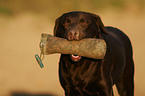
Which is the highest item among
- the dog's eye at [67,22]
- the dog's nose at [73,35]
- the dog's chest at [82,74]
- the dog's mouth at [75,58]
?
the dog's eye at [67,22]

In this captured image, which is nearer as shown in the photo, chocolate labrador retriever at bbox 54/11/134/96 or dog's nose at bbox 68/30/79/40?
dog's nose at bbox 68/30/79/40

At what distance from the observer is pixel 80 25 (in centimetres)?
495

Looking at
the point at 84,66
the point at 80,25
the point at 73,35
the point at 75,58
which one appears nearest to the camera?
the point at 73,35

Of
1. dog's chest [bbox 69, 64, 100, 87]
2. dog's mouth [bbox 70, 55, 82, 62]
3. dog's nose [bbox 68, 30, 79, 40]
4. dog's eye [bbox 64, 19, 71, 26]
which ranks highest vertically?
dog's eye [bbox 64, 19, 71, 26]

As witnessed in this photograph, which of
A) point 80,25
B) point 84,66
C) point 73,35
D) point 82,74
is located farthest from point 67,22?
point 82,74

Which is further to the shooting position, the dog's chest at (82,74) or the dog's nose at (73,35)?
the dog's chest at (82,74)

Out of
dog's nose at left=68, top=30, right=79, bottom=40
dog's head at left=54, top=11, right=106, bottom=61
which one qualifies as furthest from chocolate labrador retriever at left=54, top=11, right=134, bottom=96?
dog's nose at left=68, top=30, right=79, bottom=40

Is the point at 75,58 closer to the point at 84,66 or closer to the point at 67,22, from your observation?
the point at 84,66

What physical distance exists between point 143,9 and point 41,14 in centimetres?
456

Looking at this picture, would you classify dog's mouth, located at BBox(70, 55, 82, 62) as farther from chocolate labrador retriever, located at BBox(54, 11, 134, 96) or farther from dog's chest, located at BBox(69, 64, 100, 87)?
dog's chest, located at BBox(69, 64, 100, 87)

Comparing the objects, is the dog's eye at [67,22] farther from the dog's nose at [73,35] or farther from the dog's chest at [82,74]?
the dog's chest at [82,74]

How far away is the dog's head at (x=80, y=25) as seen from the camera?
15.9 feet

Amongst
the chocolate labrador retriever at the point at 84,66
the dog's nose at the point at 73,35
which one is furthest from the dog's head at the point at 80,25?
the dog's nose at the point at 73,35

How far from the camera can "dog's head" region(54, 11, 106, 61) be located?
4852 millimetres
